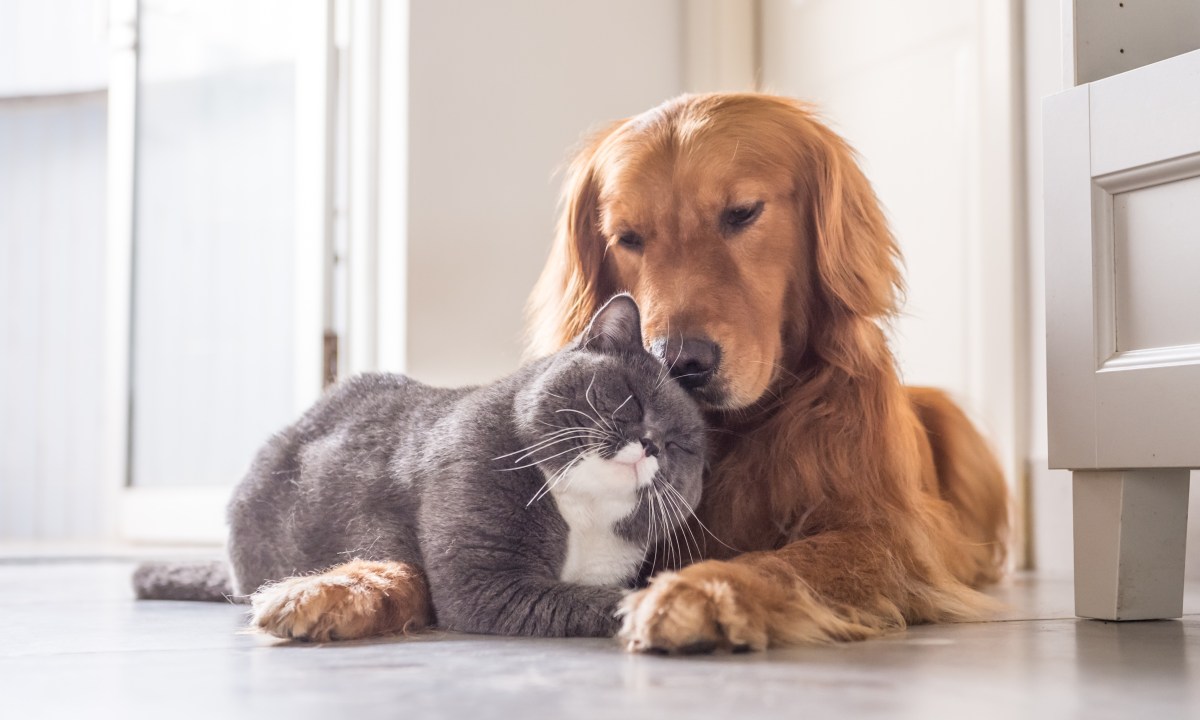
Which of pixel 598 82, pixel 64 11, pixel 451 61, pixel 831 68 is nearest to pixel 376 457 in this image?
pixel 451 61

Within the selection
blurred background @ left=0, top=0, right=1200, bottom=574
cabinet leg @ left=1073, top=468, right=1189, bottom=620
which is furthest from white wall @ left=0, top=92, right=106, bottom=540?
cabinet leg @ left=1073, top=468, right=1189, bottom=620

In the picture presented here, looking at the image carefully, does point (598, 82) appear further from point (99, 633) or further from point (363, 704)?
point (363, 704)

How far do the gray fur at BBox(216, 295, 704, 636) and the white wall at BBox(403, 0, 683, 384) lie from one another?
125cm

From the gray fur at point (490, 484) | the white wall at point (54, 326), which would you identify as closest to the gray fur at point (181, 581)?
the gray fur at point (490, 484)

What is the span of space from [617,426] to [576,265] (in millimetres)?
507

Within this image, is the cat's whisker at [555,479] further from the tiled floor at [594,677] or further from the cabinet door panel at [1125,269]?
the cabinet door panel at [1125,269]

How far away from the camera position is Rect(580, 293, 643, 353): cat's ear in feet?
4.43

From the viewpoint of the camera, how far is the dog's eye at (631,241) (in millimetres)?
1595

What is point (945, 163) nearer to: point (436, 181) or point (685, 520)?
point (436, 181)

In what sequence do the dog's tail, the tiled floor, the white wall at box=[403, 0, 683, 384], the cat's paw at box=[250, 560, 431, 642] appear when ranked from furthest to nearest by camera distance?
the white wall at box=[403, 0, 683, 384] < the dog's tail < the cat's paw at box=[250, 560, 431, 642] < the tiled floor

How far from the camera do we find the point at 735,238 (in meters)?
1.54

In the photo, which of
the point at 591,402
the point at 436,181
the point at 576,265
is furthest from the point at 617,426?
the point at 436,181

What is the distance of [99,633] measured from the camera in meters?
1.40

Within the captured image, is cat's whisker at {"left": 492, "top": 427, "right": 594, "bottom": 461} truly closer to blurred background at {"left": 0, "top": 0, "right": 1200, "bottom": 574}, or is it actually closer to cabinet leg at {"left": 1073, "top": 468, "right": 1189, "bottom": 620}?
cabinet leg at {"left": 1073, "top": 468, "right": 1189, "bottom": 620}
